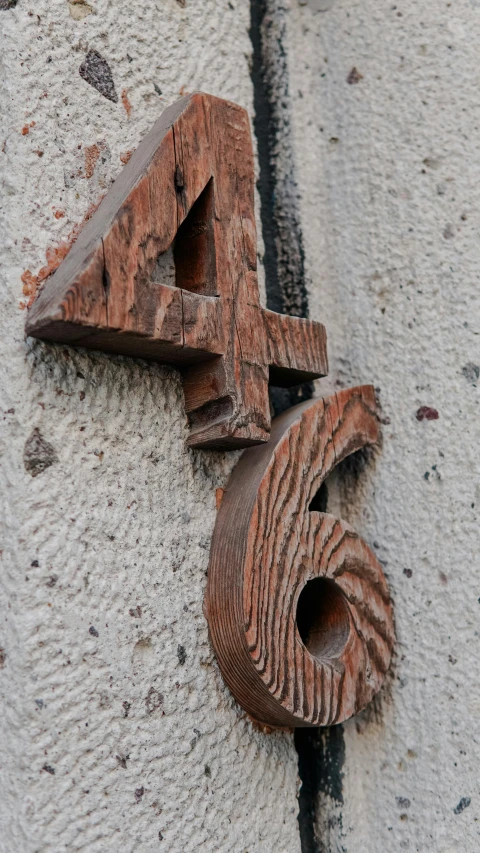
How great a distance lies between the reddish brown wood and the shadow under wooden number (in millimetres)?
52

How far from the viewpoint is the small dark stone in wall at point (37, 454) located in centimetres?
62

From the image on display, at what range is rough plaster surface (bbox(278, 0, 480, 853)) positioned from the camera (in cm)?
78

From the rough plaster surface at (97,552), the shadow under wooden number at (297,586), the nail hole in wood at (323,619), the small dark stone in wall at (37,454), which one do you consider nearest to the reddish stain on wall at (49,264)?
the rough plaster surface at (97,552)

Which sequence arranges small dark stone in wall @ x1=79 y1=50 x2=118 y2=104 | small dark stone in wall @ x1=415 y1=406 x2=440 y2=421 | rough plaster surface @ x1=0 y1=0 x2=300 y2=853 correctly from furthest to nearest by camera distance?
1. small dark stone in wall @ x1=415 y1=406 x2=440 y2=421
2. small dark stone in wall @ x1=79 y1=50 x2=118 y2=104
3. rough plaster surface @ x1=0 y1=0 x2=300 y2=853

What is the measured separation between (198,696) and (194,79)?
2.09 feet

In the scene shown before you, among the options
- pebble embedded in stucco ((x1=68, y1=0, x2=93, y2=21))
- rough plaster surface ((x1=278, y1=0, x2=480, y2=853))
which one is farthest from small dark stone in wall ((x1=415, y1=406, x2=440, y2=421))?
pebble embedded in stucco ((x1=68, y1=0, x2=93, y2=21))

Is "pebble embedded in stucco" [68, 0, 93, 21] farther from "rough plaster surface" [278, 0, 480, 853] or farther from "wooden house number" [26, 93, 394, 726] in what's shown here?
"rough plaster surface" [278, 0, 480, 853]

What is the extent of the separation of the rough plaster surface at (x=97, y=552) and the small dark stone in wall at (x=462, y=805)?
0.17 metres

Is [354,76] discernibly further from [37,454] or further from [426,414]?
[37,454]

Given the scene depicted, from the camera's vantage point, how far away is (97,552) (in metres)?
0.65

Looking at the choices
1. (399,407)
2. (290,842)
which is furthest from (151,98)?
(290,842)

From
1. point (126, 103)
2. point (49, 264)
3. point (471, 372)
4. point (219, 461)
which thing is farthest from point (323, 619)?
point (126, 103)

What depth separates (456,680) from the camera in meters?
0.77

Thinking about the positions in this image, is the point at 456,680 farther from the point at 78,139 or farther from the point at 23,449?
the point at 78,139
